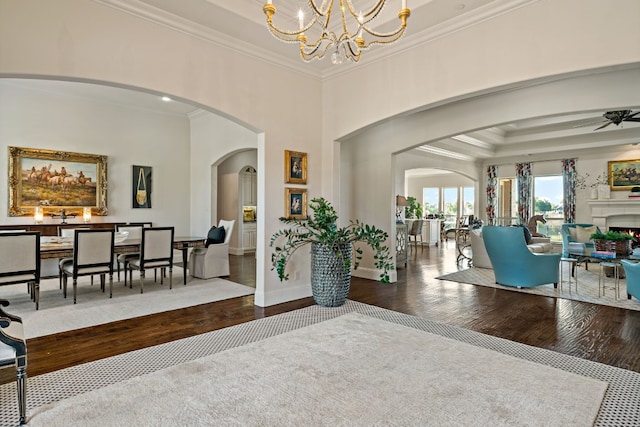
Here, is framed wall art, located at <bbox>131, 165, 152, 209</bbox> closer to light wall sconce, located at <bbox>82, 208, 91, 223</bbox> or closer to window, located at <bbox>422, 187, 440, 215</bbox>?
light wall sconce, located at <bbox>82, 208, 91, 223</bbox>

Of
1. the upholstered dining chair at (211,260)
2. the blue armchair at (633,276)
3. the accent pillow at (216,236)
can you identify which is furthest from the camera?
the accent pillow at (216,236)

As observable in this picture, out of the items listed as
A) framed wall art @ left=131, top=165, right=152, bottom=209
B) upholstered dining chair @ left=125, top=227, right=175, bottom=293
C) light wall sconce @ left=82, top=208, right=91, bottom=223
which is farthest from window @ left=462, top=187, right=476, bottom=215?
light wall sconce @ left=82, top=208, right=91, bottom=223

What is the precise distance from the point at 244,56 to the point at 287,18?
0.78 meters

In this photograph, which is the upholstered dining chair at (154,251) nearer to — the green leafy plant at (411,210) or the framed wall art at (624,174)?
the green leafy plant at (411,210)

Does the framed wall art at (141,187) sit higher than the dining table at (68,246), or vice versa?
the framed wall art at (141,187)

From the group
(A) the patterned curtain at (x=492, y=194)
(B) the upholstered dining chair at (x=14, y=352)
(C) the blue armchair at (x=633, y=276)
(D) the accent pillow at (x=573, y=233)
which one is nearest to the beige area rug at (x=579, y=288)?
(C) the blue armchair at (x=633, y=276)

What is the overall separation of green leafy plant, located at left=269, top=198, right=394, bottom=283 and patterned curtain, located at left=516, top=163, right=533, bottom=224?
8637mm

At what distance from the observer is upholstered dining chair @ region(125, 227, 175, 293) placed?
547 cm

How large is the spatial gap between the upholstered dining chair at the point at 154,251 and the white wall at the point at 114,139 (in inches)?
124

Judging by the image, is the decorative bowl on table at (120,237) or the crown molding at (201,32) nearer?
the crown molding at (201,32)

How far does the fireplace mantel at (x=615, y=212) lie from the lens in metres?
9.21

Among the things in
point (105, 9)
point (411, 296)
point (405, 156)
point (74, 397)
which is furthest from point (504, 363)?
point (405, 156)

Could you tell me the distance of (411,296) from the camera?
536 cm

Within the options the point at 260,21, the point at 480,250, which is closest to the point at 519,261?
the point at 480,250
